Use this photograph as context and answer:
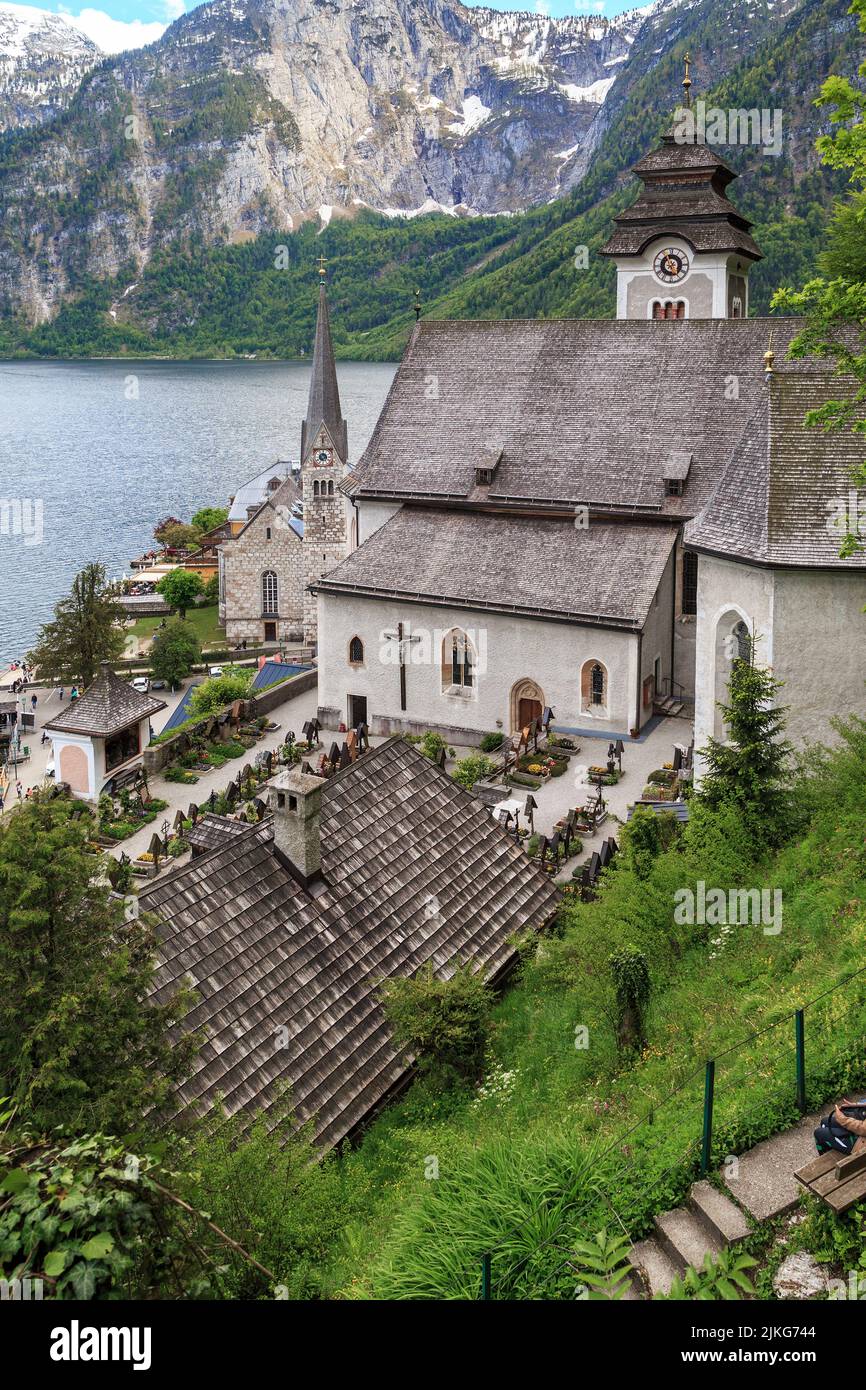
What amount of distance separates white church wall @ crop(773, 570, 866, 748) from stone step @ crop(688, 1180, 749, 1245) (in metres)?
15.1

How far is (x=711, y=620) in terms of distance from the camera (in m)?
27.6

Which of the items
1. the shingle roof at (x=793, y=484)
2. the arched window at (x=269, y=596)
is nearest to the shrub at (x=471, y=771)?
the shingle roof at (x=793, y=484)

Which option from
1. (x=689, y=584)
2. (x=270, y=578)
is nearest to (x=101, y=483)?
(x=270, y=578)

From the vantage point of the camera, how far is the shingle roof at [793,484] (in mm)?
25000

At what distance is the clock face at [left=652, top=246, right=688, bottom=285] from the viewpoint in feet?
160

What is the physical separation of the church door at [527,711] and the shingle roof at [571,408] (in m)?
6.09

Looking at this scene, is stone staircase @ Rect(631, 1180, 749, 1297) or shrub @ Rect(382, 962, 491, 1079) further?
shrub @ Rect(382, 962, 491, 1079)

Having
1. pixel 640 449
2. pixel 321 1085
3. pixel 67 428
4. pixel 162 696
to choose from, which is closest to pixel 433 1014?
pixel 321 1085

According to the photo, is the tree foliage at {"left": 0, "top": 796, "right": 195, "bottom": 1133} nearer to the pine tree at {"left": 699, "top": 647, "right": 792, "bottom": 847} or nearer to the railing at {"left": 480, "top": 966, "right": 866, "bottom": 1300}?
the railing at {"left": 480, "top": 966, "right": 866, "bottom": 1300}

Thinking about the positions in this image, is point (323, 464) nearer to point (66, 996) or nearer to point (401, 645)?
point (401, 645)

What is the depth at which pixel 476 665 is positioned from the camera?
37250mm

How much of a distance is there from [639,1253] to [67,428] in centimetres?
19563

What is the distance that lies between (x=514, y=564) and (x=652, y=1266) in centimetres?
2810

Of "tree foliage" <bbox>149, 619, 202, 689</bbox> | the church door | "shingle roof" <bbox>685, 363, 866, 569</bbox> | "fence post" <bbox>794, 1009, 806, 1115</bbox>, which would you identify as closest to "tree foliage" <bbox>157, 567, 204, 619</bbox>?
"tree foliage" <bbox>149, 619, 202, 689</bbox>
